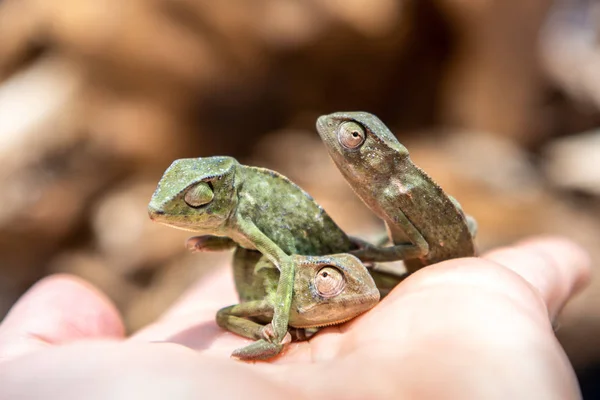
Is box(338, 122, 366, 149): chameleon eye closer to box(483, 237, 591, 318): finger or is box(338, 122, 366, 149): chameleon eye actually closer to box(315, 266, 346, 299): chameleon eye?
box(315, 266, 346, 299): chameleon eye

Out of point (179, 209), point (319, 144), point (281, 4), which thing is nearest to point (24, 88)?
point (281, 4)

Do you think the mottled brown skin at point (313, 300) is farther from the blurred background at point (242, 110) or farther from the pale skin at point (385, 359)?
the blurred background at point (242, 110)

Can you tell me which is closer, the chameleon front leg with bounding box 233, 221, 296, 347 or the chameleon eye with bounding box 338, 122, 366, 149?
the chameleon front leg with bounding box 233, 221, 296, 347

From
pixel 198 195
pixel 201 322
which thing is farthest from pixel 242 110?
pixel 198 195

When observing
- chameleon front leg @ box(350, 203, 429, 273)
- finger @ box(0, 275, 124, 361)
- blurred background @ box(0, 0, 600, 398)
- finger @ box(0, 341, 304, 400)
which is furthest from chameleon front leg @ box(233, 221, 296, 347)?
blurred background @ box(0, 0, 600, 398)

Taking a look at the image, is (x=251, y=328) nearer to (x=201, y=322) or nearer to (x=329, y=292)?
(x=329, y=292)
